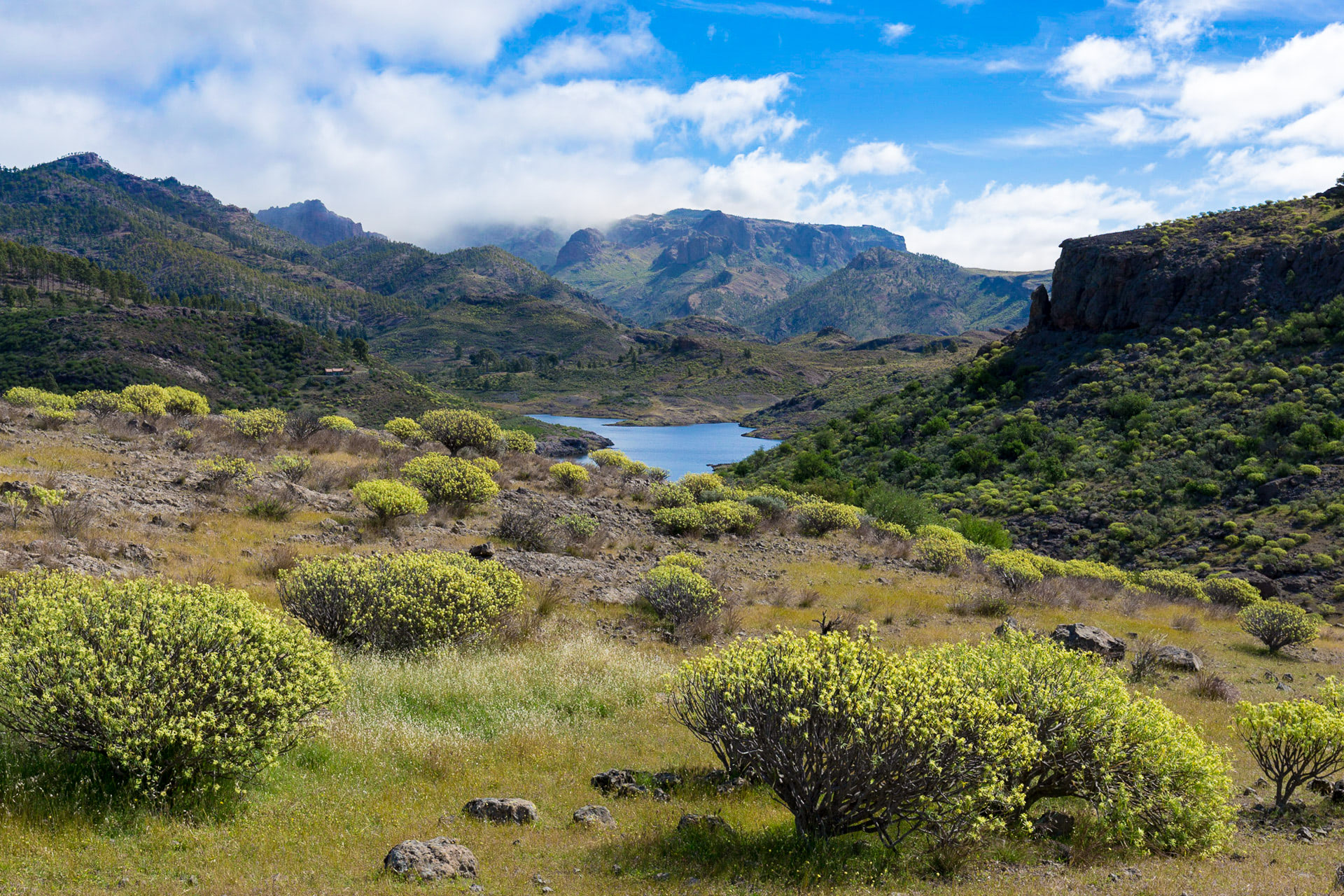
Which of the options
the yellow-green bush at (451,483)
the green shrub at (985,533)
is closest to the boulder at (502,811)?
the yellow-green bush at (451,483)

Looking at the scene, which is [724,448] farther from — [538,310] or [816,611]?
[538,310]

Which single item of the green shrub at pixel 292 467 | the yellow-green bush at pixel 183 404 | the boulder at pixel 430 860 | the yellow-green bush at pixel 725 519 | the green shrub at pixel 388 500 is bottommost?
the yellow-green bush at pixel 725 519

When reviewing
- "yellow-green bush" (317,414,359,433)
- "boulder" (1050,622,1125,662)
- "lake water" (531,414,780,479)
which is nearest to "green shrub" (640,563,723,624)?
"boulder" (1050,622,1125,662)

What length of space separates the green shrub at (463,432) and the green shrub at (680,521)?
8.65m

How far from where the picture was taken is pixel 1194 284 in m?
45.1

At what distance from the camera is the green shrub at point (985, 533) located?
28.4 m

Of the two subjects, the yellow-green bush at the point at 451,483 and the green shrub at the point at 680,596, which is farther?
the yellow-green bush at the point at 451,483

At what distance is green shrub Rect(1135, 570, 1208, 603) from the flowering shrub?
85.2 ft

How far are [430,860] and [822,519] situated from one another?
64.7ft

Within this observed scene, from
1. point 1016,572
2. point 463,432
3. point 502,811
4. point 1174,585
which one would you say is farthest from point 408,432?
point 1174,585

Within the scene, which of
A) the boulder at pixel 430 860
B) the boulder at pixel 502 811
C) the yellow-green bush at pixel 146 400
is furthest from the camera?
the yellow-green bush at pixel 146 400

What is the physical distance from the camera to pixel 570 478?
2302 cm

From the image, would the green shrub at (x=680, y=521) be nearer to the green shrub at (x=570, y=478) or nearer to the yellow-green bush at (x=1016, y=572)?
the green shrub at (x=570, y=478)

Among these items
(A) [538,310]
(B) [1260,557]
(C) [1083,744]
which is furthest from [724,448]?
(A) [538,310]
